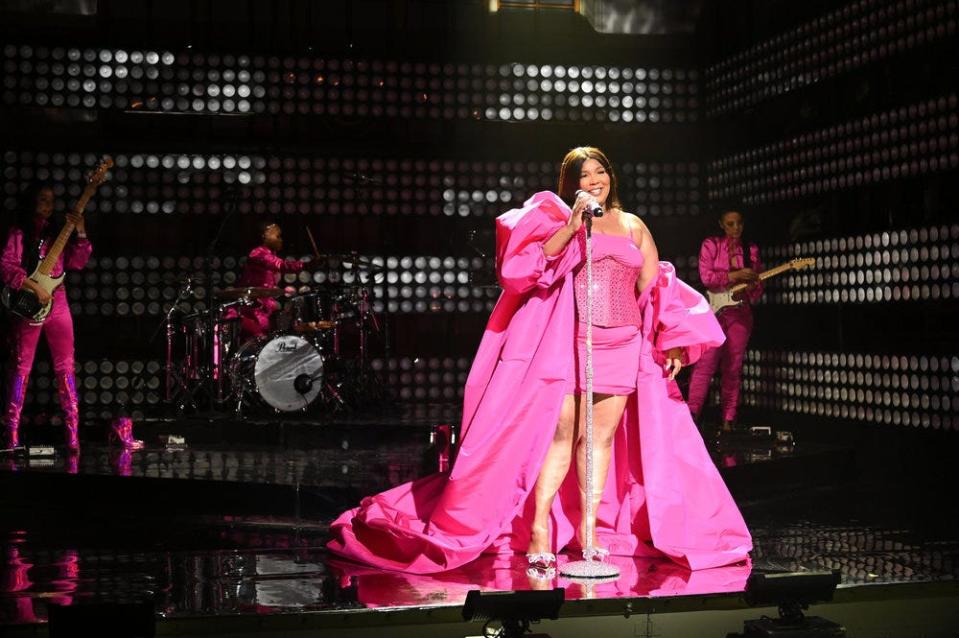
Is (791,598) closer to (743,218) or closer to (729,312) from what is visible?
(729,312)

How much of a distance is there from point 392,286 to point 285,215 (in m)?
1.26

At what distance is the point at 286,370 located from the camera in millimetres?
9625

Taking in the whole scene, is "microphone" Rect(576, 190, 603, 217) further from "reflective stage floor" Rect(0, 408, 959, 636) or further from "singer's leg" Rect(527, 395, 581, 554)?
"reflective stage floor" Rect(0, 408, 959, 636)

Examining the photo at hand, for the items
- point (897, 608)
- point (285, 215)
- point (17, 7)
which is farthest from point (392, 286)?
point (897, 608)

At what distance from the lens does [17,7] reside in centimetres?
1066

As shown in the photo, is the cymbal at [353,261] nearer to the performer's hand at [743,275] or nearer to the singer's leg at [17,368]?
the singer's leg at [17,368]

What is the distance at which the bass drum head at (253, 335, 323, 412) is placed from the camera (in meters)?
9.55

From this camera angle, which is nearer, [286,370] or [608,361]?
[608,361]

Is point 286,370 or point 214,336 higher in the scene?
point 214,336

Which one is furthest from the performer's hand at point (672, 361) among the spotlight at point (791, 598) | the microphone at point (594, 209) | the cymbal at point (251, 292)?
the cymbal at point (251, 292)

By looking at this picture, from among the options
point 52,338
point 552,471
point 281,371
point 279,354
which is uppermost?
point 52,338

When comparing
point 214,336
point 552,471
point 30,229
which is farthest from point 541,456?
point 214,336

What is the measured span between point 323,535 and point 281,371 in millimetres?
3395

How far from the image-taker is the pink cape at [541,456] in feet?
15.1
